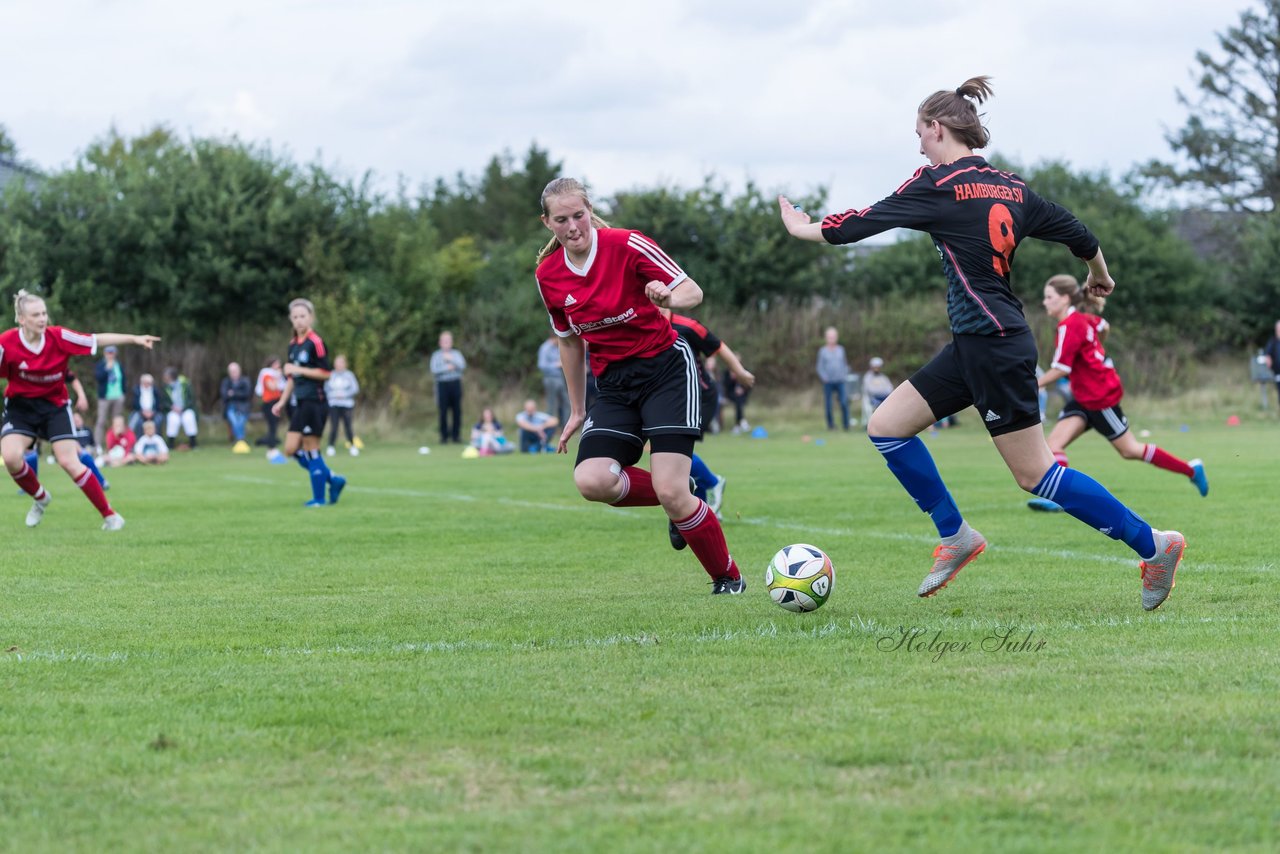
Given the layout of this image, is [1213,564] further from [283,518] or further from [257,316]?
[257,316]

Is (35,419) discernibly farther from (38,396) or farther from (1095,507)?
(1095,507)

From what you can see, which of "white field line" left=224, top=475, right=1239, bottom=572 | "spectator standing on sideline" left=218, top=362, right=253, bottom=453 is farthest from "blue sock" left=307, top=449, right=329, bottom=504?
"spectator standing on sideline" left=218, top=362, right=253, bottom=453

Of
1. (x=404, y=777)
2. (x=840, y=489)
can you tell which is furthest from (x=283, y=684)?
(x=840, y=489)

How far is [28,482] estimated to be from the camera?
37.4 ft

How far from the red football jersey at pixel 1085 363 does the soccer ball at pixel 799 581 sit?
530 centimetres

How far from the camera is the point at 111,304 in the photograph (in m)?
31.4

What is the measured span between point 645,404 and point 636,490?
45 cm

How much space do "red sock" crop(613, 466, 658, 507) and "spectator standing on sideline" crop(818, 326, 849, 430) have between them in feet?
71.6

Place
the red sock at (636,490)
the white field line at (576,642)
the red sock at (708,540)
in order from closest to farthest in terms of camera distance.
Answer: the white field line at (576,642)
the red sock at (708,540)
the red sock at (636,490)

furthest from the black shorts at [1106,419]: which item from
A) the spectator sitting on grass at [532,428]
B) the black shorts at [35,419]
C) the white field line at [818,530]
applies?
the spectator sitting on grass at [532,428]

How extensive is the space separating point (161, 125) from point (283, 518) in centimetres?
4247

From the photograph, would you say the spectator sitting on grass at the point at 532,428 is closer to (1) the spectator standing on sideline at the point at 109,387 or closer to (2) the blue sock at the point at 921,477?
(1) the spectator standing on sideline at the point at 109,387

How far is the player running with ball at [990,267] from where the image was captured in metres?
5.72

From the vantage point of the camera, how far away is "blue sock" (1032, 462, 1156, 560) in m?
5.85
